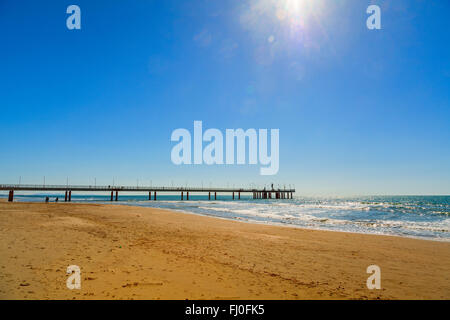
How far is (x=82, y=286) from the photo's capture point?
579 centimetres

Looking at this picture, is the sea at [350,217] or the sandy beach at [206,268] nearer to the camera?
the sandy beach at [206,268]

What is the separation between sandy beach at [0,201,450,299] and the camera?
19.1 feet

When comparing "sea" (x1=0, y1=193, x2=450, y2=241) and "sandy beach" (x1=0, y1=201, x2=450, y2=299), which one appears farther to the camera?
"sea" (x1=0, y1=193, x2=450, y2=241)

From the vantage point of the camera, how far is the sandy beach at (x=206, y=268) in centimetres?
581

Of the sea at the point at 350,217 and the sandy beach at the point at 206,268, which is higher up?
the sandy beach at the point at 206,268

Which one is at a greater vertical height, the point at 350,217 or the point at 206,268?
the point at 206,268

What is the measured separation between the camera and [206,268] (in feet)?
25.6

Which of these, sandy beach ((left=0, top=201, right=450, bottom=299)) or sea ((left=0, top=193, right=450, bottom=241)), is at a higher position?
sandy beach ((left=0, top=201, right=450, bottom=299))

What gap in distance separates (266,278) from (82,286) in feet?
15.2

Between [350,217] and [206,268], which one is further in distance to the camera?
[350,217]
